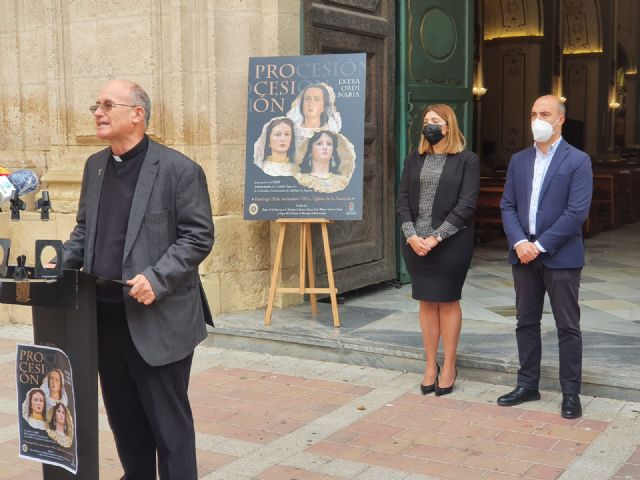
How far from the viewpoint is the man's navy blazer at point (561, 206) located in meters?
5.10

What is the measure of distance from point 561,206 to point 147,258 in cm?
260

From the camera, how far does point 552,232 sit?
16.7ft

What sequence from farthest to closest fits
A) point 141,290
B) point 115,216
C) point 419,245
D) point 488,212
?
point 488,212
point 419,245
point 115,216
point 141,290

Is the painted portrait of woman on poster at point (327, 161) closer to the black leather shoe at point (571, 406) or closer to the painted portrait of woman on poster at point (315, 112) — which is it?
the painted portrait of woman on poster at point (315, 112)

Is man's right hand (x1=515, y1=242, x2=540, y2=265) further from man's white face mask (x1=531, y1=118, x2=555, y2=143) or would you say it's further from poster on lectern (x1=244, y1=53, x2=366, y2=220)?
poster on lectern (x1=244, y1=53, x2=366, y2=220)

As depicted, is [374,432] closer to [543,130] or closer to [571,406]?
[571,406]

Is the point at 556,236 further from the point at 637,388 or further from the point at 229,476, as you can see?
the point at 229,476

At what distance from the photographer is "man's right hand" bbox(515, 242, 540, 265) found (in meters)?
5.16

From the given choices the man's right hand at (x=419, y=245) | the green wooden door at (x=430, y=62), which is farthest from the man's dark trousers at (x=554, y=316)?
the green wooden door at (x=430, y=62)

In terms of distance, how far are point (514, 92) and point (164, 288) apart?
1933 cm

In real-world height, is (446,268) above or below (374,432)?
above

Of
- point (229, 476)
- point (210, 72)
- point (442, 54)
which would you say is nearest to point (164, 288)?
point (229, 476)

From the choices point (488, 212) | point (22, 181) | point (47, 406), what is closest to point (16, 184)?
point (22, 181)

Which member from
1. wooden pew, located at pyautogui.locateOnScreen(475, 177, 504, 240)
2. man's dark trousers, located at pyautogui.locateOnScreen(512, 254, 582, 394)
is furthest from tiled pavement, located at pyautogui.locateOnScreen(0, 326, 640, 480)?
wooden pew, located at pyautogui.locateOnScreen(475, 177, 504, 240)
